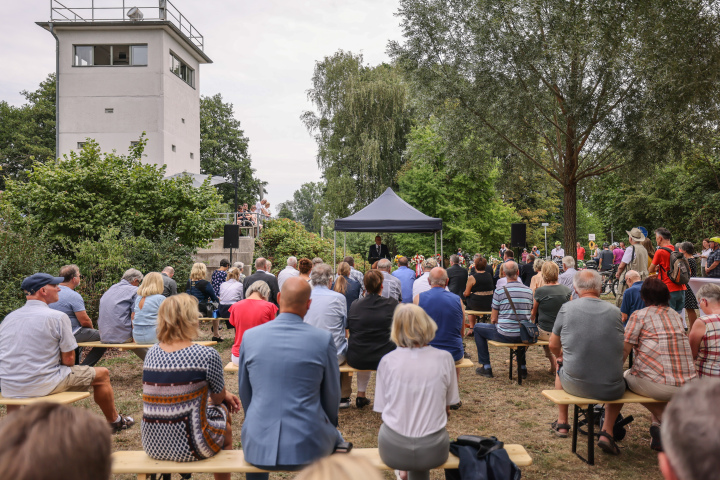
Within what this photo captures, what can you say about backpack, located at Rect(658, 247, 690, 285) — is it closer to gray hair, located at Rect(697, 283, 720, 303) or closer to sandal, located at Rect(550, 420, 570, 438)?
gray hair, located at Rect(697, 283, 720, 303)

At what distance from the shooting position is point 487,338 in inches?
287

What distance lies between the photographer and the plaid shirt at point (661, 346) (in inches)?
164

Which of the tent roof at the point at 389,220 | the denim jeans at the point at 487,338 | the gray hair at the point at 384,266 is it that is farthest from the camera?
the tent roof at the point at 389,220

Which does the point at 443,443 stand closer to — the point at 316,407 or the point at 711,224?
the point at 316,407

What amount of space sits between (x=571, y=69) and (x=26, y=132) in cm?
4043

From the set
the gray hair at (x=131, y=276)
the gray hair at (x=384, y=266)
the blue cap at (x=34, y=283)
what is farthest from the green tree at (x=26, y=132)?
the blue cap at (x=34, y=283)

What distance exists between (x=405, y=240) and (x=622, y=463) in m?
22.3

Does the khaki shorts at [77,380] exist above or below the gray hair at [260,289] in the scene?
below

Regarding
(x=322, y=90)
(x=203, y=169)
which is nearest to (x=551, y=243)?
(x=322, y=90)

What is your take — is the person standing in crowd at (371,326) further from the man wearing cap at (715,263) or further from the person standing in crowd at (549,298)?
the man wearing cap at (715,263)

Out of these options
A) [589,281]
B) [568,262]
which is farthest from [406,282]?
[589,281]

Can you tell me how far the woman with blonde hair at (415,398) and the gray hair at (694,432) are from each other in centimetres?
226

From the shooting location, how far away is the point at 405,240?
26.6 meters

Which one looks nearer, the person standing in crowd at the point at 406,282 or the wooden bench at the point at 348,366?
the wooden bench at the point at 348,366
